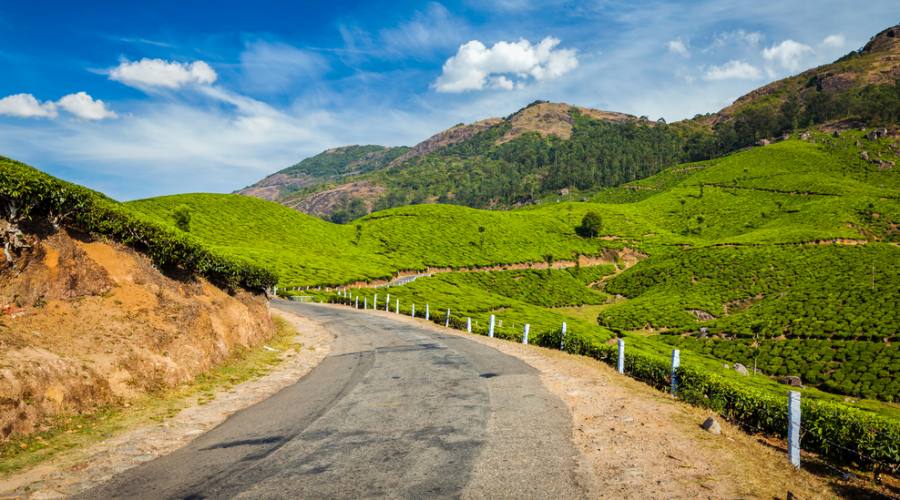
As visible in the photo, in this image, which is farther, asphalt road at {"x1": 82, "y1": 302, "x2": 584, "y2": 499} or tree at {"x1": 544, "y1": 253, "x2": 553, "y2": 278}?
tree at {"x1": 544, "y1": 253, "x2": 553, "y2": 278}

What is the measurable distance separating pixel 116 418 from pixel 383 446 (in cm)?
632

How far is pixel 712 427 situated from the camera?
33.0 feet

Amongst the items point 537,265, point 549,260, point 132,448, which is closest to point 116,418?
point 132,448

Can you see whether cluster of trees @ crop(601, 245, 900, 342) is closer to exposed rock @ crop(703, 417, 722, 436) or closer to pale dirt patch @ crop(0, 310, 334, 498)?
exposed rock @ crop(703, 417, 722, 436)

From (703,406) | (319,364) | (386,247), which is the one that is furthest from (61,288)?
(386,247)

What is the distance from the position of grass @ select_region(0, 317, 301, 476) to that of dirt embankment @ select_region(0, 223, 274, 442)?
244 mm

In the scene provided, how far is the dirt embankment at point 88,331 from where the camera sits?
910 cm

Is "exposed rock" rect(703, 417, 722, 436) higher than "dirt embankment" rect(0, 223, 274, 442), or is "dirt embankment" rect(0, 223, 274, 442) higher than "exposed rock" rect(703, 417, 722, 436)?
"dirt embankment" rect(0, 223, 274, 442)

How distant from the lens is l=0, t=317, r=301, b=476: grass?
7750 millimetres

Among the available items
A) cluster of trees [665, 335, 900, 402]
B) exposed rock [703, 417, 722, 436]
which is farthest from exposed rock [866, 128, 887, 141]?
exposed rock [703, 417, 722, 436]

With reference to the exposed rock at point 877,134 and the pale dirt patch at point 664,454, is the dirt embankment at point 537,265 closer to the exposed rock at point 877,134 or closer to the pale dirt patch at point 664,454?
the pale dirt patch at point 664,454

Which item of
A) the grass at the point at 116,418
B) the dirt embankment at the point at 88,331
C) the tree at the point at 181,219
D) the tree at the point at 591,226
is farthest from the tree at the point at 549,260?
the dirt embankment at the point at 88,331

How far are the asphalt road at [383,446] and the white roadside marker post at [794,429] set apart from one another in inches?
162

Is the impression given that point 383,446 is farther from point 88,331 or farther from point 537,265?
point 537,265
